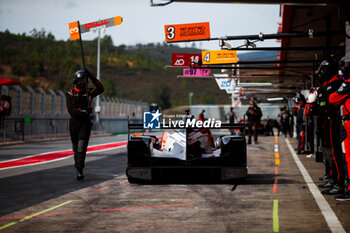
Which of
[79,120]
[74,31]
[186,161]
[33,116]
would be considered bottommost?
[186,161]

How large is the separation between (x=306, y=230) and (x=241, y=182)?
13.4 feet

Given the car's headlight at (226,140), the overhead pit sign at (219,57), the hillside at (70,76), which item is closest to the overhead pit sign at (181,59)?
the overhead pit sign at (219,57)

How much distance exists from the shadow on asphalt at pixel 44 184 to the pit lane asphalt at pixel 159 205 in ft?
0.04

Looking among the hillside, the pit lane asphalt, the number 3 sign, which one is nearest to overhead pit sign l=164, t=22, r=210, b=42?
the number 3 sign

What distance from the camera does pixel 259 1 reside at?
5.66 m

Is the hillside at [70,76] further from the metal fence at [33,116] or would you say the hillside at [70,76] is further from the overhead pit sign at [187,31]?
the overhead pit sign at [187,31]

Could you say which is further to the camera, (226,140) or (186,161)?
(226,140)

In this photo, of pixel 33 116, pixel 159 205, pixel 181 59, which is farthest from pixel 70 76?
pixel 159 205

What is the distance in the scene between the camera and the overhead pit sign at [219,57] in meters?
14.1

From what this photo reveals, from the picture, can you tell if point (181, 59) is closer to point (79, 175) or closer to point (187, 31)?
point (187, 31)

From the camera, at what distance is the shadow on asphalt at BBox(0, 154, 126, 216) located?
24.0ft

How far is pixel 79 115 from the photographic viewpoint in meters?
10.0

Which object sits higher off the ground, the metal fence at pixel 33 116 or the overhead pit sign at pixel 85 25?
the overhead pit sign at pixel 85 25

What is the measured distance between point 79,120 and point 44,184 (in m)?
1.47
